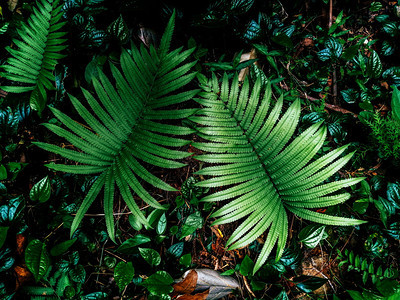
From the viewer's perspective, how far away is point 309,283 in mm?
1959

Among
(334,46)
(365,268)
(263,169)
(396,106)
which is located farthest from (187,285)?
(334,46)

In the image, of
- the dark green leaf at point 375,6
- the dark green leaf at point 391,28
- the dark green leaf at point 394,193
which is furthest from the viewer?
the dark green leaf at point 375,6

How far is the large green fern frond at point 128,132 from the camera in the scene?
5.70 ft

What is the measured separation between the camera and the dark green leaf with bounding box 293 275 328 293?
6.34 feet

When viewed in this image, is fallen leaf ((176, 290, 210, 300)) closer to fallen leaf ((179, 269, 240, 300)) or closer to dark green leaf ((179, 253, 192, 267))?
fallen leaf ((179, 269, 240, 300))

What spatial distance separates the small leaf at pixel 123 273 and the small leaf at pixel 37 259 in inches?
17.8

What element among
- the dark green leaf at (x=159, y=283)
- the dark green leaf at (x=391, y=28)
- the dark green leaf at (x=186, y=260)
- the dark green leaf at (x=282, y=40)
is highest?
the dark green leaf at (x=391, y=28)

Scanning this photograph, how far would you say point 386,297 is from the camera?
1.90m

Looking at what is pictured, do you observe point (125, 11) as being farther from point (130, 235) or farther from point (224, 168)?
point (130, 235)

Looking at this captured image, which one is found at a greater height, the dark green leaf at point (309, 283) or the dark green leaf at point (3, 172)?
the dark green leaf at point (3, 172)

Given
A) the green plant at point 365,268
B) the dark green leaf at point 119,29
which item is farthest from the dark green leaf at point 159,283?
the dark green leaf at point 119,29

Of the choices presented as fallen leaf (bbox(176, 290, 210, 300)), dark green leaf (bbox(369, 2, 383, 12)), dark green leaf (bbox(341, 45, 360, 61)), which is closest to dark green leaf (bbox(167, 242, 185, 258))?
fallen leaf (bbox(176, 290, 210, 300))

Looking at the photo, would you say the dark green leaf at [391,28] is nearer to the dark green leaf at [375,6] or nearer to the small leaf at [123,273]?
the dark green leaf at [375,6]

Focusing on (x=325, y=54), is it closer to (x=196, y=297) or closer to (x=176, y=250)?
(x=176, y=250)
